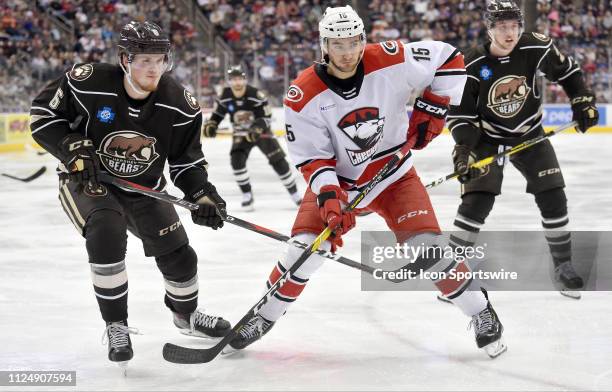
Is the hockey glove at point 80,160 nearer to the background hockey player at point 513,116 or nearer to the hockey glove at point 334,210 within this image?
the hockey glove at point 334,210

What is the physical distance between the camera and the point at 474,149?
3803mm

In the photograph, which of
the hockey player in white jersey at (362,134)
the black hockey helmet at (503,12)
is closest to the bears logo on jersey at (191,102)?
the hockey player in white jersey at (362,134)

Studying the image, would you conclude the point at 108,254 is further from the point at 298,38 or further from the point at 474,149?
the point at 298,38

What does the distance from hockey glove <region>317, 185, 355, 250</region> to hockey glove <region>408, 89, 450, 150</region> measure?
0.37 meters

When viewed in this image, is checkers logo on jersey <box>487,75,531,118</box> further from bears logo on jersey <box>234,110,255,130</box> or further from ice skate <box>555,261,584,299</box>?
bears logo on jersey <box>234,110,255,130</box>

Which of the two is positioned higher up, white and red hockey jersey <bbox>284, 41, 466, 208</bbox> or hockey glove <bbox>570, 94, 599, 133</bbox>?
white and red hockey jersey <bbox>284, 41, 466, 208</bbox>

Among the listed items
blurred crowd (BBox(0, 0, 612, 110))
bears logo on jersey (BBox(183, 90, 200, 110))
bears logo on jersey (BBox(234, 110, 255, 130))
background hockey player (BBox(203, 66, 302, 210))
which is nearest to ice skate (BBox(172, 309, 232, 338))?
bears logo on jersey (BBox(183, 90, 200, 110))

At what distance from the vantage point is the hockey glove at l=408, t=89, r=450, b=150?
3006 millimetres

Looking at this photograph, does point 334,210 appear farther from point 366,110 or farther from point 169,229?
point 169,229

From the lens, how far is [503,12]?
11.6 feet

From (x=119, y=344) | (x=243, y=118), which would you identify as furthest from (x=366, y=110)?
(x=243, y=118)

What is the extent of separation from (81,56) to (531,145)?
1014 centimetres

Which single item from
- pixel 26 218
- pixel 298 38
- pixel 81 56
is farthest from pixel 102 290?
pixel 298 38

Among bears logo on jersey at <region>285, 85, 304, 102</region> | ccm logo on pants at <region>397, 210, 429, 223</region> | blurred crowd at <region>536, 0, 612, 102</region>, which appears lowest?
blurred crowd at <region>536, 0, 612, 102</region>
